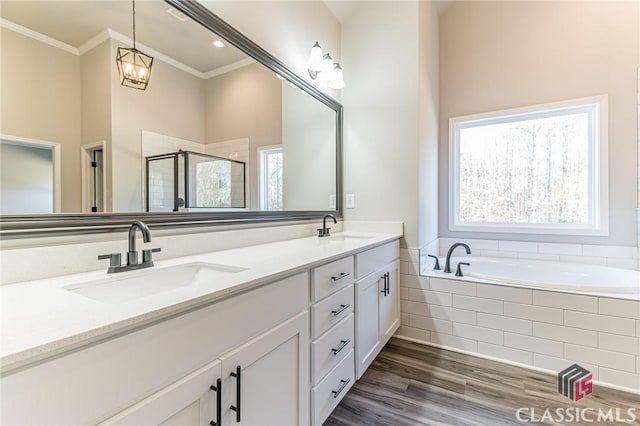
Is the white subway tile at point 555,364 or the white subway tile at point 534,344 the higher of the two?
the white subway tile at point 534,344

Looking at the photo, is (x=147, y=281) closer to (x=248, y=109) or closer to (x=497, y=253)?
(x=248, y=109)

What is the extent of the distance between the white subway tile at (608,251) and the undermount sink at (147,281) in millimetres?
2944

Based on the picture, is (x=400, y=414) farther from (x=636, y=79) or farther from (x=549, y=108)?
(x=636, y=79)

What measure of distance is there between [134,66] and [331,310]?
1.31 meters

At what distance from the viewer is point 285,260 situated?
1191 mm

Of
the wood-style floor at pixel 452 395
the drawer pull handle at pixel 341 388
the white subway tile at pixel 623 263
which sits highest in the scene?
the white subway tile at pixel 623 263

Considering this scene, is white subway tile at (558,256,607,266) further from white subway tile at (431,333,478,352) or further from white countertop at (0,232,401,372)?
white countertop at (0,232,401,372)

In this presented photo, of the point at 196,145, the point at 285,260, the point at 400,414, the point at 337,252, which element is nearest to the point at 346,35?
the point at 196,145

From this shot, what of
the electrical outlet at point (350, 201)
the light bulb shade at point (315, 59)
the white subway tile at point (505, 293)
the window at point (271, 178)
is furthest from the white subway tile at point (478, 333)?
the light bulb shade at point (315, 59)

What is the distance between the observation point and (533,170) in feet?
9.05

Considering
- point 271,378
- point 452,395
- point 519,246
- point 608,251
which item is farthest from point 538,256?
point 271,378

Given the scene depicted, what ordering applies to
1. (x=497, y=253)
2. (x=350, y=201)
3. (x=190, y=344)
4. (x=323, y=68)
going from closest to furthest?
(x=190, y=344) → (x=323, y=68) → (x=350, y=201) → (x=497, y=253)

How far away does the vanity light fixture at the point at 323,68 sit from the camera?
213cm
